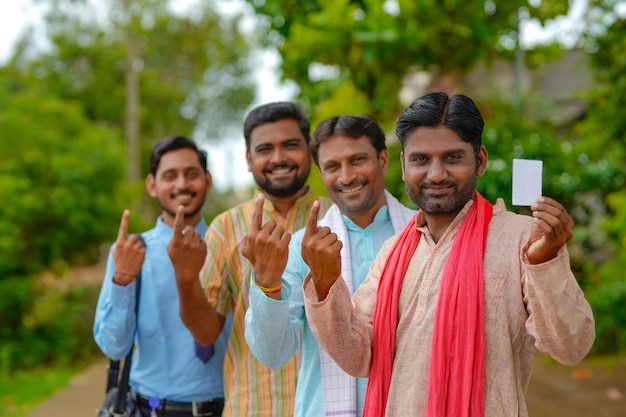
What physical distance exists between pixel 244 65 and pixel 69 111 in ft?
53.1

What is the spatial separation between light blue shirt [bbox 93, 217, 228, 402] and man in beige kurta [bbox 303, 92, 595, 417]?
129cm

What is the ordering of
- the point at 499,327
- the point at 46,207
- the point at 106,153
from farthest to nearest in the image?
the point at 106,153 < the point at 46,207 < the point at 499,327

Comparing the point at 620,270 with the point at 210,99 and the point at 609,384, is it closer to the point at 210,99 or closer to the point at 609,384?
the point at 609,384

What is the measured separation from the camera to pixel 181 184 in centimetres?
330

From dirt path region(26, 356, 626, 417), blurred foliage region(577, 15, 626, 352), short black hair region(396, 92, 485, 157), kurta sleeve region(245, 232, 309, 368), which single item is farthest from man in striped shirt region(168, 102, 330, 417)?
dirt path region(26, 356, 626, 417)

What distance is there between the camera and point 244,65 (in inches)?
995

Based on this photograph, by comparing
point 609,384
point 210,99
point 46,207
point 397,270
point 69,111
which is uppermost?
point 210,99

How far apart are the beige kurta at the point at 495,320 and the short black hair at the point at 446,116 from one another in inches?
8.3

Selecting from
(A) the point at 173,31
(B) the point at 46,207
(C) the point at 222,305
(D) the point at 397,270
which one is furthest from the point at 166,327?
(A) the point at 173,31

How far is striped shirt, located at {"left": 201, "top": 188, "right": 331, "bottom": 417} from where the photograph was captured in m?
2.80

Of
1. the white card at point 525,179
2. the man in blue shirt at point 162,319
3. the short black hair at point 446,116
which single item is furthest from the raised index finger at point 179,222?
the white card at point 525,179

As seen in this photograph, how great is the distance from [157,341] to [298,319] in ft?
3.69

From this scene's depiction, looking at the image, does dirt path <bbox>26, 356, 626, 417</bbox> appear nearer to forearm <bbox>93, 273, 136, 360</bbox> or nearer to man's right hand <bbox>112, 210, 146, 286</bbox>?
forearm <bbox>93, 273, 136, 360</bbox>

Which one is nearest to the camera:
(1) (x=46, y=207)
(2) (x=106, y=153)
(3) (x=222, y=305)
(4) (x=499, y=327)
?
(4) (x=499, y=327)
